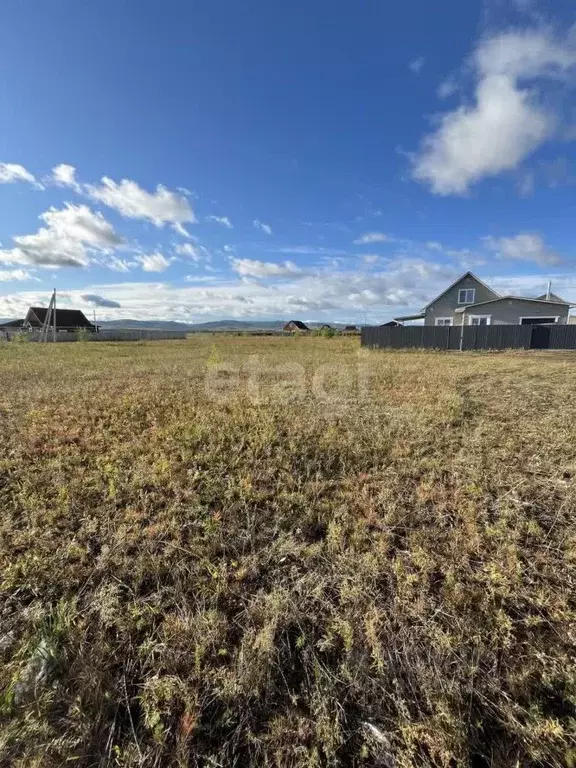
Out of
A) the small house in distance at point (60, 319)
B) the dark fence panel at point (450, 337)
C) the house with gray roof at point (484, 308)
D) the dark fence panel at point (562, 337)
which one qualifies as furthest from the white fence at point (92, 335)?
the dark fence panel at point (562, 337)

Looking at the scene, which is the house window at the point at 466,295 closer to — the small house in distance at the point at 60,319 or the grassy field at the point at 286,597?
the grassy field at the point at 286,597

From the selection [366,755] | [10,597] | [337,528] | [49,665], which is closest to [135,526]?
[10,597]

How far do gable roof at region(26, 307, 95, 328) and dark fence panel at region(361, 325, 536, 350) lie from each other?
33907 mm

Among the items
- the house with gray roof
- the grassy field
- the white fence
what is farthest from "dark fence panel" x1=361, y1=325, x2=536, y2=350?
the white fence

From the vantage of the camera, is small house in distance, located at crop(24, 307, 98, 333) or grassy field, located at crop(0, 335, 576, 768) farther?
small house in distance, located at crop(24, 307, 98, 333)

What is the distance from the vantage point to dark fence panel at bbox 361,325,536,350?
51.0ft

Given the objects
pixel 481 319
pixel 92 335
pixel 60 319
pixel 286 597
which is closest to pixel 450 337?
pixel 481 319

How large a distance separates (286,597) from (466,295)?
22082 mm

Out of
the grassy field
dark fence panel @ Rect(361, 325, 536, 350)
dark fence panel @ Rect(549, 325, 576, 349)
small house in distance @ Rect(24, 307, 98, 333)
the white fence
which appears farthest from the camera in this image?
small house in distance @ Rect(24, 307, 98, 333)

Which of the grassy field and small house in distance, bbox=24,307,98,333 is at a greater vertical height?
small house in distance, bbox=24,307,98,333

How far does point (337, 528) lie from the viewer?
7.78 feet

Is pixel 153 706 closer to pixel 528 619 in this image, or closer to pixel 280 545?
pixel 280 545

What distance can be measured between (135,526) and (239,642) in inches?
43.4

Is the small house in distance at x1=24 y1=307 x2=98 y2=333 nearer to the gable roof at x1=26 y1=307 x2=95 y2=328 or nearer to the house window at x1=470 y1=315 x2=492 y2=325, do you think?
the gable roof at x1=26 y1=307 x2=95 y2=328
